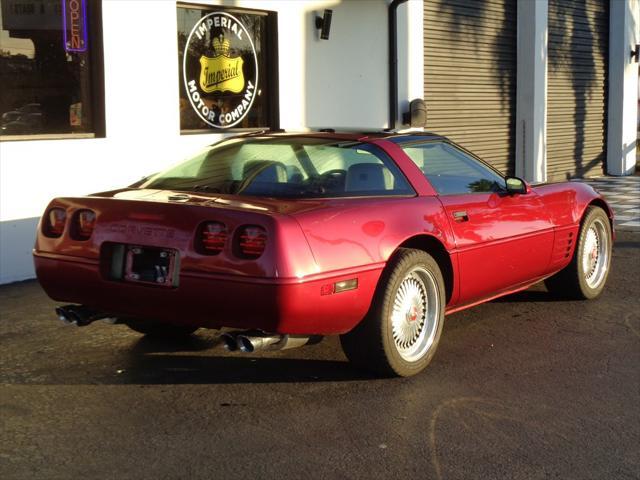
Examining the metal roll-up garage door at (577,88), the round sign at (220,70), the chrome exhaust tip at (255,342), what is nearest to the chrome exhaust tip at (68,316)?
the chrome exhaust tip at (255,342)

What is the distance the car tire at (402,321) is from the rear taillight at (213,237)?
905mm

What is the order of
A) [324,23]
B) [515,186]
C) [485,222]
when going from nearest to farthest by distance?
[485,222] < [515,186] < [324,23]

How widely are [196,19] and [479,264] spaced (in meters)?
5.38

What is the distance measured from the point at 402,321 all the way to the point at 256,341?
0.95m

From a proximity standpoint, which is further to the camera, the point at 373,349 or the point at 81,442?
the point at 373,349

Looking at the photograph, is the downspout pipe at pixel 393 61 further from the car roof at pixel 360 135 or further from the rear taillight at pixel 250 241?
the rear taillight at pixel 250 241

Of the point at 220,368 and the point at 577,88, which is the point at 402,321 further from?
the point at 577,88

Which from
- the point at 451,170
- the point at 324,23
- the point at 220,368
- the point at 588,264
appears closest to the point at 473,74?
the point at 324,23

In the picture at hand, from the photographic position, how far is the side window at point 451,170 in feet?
18.9

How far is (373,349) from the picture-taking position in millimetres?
4941

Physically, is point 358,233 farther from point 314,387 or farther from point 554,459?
point 554,459

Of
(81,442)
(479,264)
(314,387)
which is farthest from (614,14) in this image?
(81,442)

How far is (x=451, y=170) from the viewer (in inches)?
237

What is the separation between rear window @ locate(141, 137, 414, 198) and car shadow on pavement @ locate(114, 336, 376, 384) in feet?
3.32
